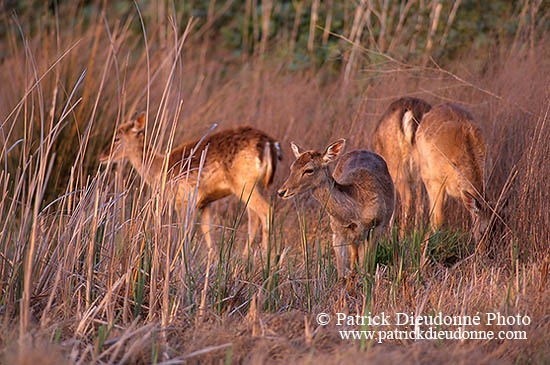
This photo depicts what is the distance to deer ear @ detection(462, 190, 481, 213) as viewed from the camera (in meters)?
5.43

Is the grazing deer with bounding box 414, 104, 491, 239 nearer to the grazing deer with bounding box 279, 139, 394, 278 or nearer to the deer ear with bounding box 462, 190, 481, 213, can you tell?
the deer ear with bounding box 462, 190, 481, 213

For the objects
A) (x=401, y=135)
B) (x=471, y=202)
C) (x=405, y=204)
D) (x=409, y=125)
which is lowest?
(x=405, y=204)

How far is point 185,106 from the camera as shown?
Result: 336 inches

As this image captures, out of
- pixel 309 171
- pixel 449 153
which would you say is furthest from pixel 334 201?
pixel 449 153

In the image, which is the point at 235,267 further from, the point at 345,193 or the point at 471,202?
the point at 471,202

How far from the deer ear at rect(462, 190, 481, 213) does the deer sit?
927 millimetres

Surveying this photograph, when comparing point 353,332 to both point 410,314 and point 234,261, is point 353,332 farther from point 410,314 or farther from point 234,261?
point 234,261

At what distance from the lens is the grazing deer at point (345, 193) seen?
16.3 ft

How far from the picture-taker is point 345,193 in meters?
5.14

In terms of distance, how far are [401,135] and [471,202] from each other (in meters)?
1.40

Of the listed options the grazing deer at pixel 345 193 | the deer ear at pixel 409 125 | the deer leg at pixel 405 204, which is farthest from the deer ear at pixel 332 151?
the deer ear at pixel 409 125

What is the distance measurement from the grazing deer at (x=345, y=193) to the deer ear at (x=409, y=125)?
138cm

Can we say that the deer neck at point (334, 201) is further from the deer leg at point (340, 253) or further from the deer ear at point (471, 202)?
the deer ear at point (471, 202)

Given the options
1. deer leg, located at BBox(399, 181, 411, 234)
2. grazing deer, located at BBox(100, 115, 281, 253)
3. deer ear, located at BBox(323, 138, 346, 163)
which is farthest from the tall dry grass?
deer ear, located at BBox(323, 138, 346, 163)
